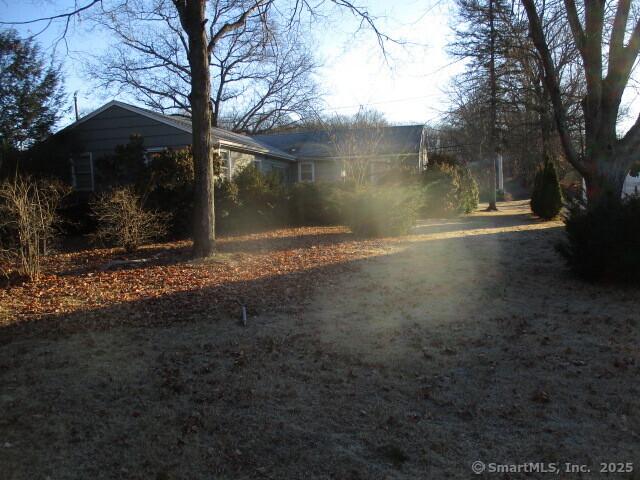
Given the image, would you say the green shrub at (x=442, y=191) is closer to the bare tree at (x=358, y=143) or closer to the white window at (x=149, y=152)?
the bare tree at (x=358, y=143)

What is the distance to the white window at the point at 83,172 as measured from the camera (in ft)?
58.4

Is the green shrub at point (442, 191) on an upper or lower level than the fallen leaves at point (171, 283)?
upper

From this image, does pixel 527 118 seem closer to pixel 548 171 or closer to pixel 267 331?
pixel 548 171

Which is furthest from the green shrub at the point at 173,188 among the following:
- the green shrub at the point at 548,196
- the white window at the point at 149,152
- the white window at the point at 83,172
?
the green shrub at the point at 548,196

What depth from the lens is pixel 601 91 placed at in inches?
337

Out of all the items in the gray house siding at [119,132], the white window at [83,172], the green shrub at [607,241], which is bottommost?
the green shrub at [607,241]

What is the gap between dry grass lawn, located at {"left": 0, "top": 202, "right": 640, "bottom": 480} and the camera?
3.18 metres

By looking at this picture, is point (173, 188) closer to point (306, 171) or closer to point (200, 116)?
point (200, 116)

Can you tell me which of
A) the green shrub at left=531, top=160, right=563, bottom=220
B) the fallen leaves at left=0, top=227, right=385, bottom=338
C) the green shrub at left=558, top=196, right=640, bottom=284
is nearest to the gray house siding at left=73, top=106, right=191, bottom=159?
the fallen leaves at left=0, top=227, right=385, bottom=338

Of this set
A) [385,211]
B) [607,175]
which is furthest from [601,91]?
[385,211]

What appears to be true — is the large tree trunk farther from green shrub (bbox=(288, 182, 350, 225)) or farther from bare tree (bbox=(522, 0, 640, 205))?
green shrub (bbox=(288, 182, 350, 225))

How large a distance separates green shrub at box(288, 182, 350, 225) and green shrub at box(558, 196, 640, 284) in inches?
380

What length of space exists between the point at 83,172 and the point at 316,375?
16339mm

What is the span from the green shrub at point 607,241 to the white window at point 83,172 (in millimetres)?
15852
